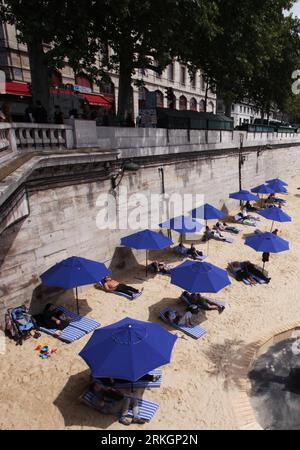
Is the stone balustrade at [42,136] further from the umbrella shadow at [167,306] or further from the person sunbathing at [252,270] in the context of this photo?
the person sunbathing at [252,270]

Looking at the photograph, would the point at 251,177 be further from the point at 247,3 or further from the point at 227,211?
the point at 247,3

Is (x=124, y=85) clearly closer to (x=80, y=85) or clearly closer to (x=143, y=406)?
(x=80, y=85)

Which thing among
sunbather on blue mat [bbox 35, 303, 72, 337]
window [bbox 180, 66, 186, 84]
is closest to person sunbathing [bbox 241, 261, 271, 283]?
sunbather on blue mat [bbox 35, 303, 72, 337]

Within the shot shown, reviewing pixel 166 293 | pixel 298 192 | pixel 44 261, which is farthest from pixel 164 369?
pixel 298 192

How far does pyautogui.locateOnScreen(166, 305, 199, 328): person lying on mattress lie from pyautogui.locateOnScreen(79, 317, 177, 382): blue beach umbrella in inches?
115

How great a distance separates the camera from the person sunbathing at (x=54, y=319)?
10.5m

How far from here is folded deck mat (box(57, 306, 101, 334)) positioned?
10.7m

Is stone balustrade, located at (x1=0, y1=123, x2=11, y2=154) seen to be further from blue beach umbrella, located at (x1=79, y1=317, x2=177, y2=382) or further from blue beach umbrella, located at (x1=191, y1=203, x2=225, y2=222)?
blue beach umbrella, located at (x1=191, y1=203, x2=225, y2=222)

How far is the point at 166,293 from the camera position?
527 inches

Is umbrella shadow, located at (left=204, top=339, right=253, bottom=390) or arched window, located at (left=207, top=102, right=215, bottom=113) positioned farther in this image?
arched window, located at (left=207, top=102, right=215, bottom=113)

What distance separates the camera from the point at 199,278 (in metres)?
11.3

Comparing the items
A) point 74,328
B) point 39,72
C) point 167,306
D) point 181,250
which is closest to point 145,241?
point 167,306

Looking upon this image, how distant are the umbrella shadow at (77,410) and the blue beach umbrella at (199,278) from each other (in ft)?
15.4
